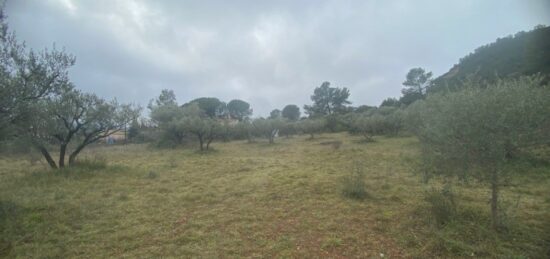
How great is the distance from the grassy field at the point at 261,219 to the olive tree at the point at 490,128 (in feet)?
2.15

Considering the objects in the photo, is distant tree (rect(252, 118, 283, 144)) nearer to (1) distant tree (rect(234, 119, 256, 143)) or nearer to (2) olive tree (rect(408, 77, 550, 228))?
(1) distant tree (rect(234, 119, 256, 143))

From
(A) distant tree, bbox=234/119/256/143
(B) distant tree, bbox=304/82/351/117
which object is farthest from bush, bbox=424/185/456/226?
(B) distant tree, bbox=304/82/351/117

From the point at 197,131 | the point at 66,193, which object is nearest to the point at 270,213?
the point at 66,193

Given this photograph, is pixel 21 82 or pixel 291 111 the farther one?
pixel 291 111

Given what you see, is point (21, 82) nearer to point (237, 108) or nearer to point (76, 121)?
point (76, 121)

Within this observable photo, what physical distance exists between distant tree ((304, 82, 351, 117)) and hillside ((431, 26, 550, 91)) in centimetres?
2763

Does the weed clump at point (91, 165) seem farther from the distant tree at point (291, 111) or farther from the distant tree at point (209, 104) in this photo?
the distant tree at point (291, 111)

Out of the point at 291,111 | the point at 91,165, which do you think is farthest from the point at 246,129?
the point at 291,111

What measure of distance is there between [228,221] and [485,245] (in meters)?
5.44

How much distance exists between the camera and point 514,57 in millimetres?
34625

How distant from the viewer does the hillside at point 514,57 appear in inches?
1019

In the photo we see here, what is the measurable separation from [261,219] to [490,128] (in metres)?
5.37

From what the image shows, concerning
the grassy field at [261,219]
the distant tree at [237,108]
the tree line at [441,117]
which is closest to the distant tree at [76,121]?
the tree line at [441,117]

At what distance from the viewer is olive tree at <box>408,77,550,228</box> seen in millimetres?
4496
